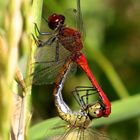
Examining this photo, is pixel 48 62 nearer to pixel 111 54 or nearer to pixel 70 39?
pixel 70 39

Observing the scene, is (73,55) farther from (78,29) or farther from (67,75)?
(78,29)

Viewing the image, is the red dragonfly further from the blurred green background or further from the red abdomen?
the blurred green background

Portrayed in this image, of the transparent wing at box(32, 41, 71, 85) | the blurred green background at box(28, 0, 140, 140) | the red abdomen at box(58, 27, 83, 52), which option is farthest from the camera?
the blurred green background at box(28, 0, 140, 140)

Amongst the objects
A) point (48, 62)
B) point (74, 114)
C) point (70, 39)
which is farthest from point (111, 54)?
point (74, 114)

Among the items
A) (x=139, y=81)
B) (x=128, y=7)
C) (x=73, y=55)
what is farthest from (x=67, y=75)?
(x=128, y=7)

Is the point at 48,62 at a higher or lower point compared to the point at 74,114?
higher

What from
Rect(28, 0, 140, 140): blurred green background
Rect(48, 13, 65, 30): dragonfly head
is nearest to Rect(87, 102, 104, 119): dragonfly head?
Rect(48, 13, 65, 30): dragonfly head

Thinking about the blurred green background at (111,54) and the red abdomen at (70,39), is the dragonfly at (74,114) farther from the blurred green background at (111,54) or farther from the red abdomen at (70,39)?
the blurred green background at (111,54)
